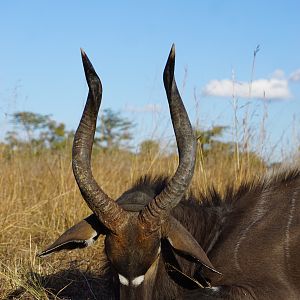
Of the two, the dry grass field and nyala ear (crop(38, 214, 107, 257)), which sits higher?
nyala ear (crop(38, 214, 107, 257))

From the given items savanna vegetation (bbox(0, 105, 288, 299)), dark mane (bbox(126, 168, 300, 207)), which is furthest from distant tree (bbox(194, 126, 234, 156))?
dark mane (bbox(126, 168, 300, 207))

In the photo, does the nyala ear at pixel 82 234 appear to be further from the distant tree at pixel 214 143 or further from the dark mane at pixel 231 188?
the distant tree at pixel 214 143

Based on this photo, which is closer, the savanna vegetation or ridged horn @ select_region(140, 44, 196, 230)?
ridged horn @ select_region(140, 44, 196, 230)

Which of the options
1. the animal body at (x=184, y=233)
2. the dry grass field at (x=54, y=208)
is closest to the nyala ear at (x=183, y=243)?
the animal body at (x=184, y=233)

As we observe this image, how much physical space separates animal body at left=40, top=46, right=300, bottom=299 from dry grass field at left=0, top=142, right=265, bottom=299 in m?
0.69

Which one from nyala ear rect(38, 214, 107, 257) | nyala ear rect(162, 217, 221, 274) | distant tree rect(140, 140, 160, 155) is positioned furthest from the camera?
distant tree rect(140, 140, 160, 155)

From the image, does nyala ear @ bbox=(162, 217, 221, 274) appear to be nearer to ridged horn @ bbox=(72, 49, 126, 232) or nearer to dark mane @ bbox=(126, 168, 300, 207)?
ridged horn @ bbox=(72, 49, 126, 232)

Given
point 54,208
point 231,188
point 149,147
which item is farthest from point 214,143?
point 231,188

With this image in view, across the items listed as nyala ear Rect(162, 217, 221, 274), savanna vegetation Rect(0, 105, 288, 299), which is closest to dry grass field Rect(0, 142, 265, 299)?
savanna vegetation Rect(0, 105, 288, 299)

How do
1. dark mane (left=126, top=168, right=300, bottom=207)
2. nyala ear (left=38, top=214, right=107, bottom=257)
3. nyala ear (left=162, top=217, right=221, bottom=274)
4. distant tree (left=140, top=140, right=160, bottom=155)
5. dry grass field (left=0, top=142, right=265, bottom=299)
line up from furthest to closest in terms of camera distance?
distant tree (left=140, top=140, right=160, bottom=155), dry grass field (left=0, top=142, right=265, bottom=299), dark mane (left=126, top=168, right=300, bottom=207), nyala ear (left=38, top=214, right=107, bottom=257), nyala ear (left=162, top=217, right=221, bottom=274)

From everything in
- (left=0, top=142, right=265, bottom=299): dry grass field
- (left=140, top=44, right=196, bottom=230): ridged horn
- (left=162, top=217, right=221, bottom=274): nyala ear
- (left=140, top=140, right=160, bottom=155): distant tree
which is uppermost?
(left=140, top=44, right=196, bottom=230): ridged horn

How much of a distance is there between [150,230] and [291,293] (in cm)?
98

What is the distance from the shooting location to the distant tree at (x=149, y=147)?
28.4ft

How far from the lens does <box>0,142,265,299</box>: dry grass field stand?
220 inches
